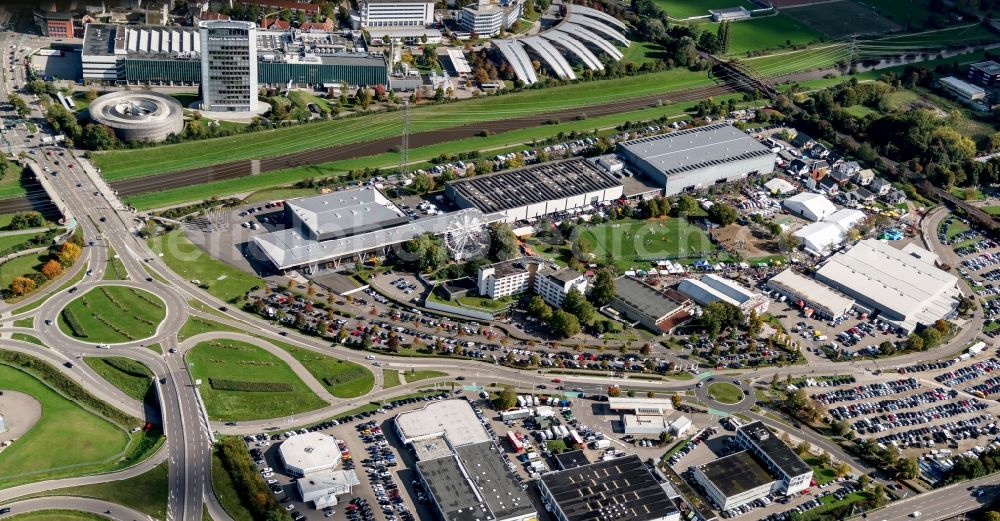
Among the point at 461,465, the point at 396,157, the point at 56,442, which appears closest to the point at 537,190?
the point at 396,157

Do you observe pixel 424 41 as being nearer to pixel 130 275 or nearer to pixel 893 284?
pixel 130 275

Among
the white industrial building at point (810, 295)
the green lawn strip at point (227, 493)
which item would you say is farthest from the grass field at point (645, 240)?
the green lawn strip at point (227, 493)

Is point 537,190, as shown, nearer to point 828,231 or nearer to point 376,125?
point 376,125

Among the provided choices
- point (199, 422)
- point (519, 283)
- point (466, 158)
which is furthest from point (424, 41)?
point (199, 422)

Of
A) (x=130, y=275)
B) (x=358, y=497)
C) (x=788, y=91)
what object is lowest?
(x=358, y=497)

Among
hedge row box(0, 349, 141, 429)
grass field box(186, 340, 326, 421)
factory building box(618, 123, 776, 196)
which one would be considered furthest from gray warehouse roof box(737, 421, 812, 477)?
hedge row box(0, 349, 141, 429)

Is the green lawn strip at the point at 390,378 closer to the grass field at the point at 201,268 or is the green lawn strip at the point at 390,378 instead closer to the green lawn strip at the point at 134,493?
the grass field at the point at 201,268
